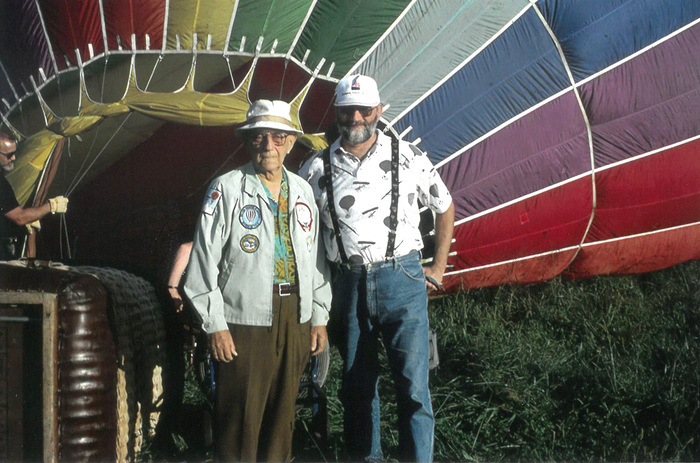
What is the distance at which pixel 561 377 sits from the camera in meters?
3.89

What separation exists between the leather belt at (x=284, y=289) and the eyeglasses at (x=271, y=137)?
461 mm

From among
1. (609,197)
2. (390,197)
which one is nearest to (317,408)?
(390,197)

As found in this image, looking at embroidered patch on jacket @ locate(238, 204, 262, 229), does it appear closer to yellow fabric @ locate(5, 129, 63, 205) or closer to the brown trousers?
the brown trousers

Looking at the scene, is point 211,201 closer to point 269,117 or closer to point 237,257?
point 237,257

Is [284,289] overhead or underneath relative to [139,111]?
underneath

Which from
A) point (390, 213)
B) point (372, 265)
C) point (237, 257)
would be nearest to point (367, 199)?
point (390, 213)

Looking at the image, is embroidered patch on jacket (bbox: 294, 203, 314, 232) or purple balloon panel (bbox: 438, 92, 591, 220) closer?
embroidered patch on jacket (bbox: 294, 203, 314, 232)

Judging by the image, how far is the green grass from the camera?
11.1 feet

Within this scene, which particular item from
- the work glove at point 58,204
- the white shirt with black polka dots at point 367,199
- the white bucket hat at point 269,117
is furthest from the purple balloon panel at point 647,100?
the work glove at point 58,204

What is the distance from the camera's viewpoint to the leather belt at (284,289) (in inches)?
101

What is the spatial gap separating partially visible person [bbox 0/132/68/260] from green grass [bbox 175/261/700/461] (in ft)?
4.77

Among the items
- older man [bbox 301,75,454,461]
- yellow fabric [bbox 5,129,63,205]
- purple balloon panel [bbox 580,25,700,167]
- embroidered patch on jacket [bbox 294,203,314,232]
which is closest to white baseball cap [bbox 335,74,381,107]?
older man [bbox 301,75,454,461]

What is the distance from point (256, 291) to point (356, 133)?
0.77 m

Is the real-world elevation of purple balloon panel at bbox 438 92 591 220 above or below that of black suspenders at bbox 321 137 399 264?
above
